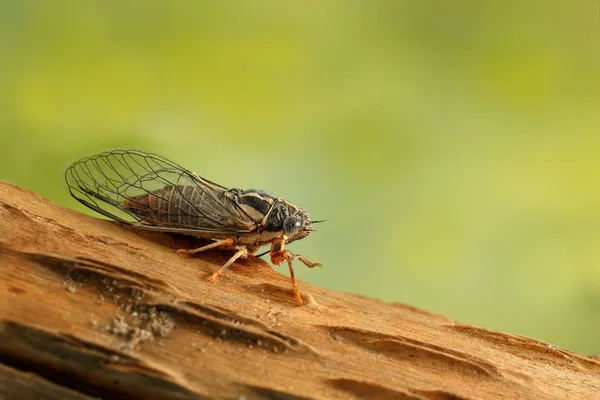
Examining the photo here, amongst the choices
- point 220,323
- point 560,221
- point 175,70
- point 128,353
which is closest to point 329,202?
point 175,70

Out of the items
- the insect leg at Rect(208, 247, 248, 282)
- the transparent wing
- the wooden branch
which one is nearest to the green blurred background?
the transparent wing

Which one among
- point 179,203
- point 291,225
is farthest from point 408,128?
point 179,203

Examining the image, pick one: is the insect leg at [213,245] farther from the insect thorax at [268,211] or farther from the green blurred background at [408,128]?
the green blurred background at [408,128]

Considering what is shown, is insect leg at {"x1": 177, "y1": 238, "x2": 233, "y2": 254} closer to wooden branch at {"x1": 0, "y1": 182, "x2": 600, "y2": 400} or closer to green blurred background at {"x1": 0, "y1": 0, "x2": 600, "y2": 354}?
wooden branch at {"x1": 0, "y1": 182, "x2": 600, "y2": 400}

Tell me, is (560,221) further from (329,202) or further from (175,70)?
(175,70)

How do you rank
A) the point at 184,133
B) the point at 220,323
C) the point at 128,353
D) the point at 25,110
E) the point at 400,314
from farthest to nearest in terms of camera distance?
the point at 184,133
the point at 25,110
the point at 400,314
the point at 220,323
the point at 128,353

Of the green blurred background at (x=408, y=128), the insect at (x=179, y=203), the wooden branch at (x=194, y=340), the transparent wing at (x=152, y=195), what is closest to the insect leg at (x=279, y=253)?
the insect at (x=179, y=203)
